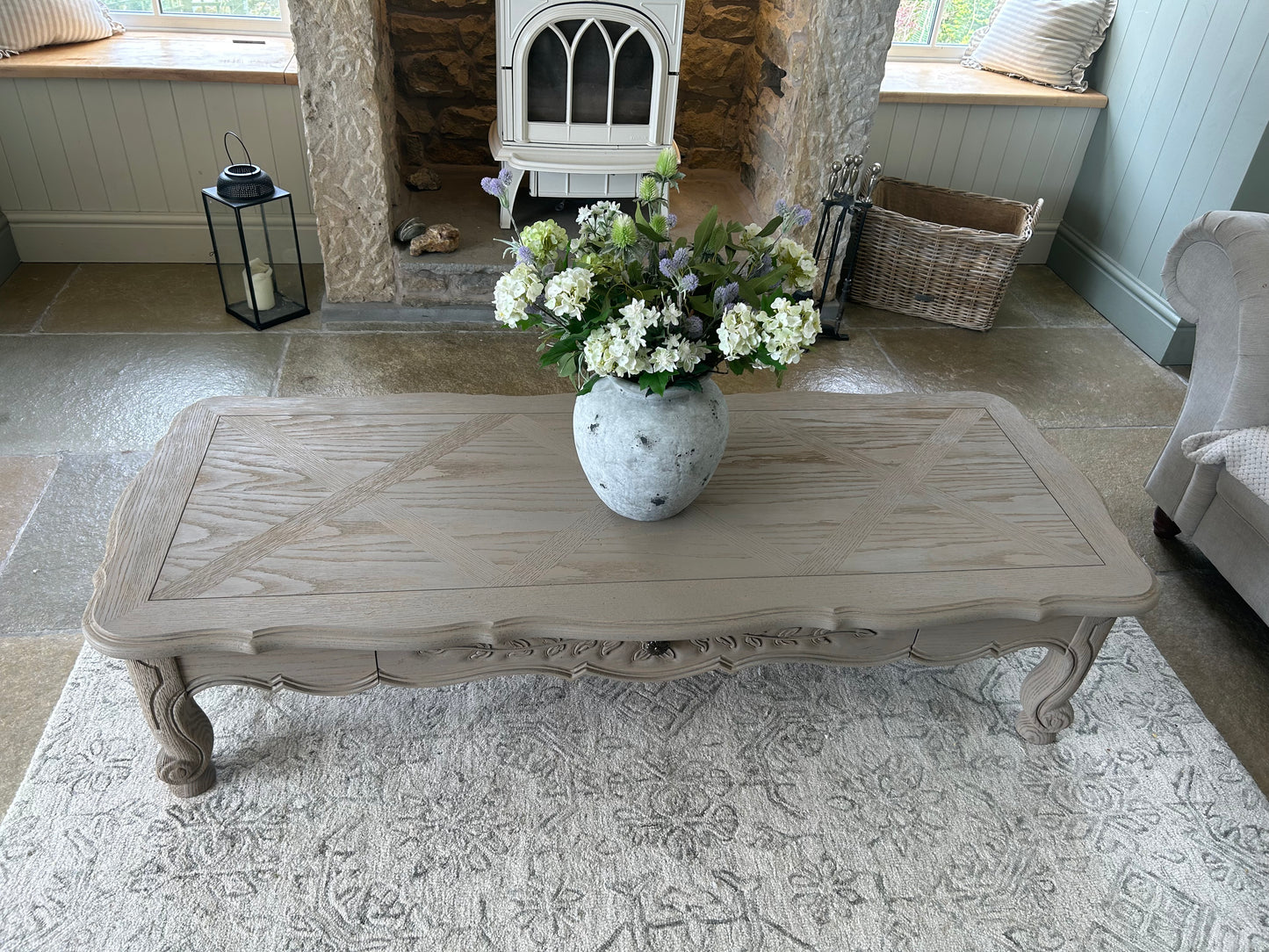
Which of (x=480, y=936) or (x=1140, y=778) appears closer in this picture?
(x=480, y=936)

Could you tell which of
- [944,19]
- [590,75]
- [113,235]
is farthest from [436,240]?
[944,19]

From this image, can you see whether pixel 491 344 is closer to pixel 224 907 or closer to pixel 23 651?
pixel 23 651

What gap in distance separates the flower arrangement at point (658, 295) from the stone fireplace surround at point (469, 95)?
63.1 inches

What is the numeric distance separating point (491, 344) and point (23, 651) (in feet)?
5.40

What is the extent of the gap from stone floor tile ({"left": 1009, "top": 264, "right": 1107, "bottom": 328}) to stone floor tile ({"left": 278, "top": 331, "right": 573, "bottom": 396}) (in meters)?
1.92

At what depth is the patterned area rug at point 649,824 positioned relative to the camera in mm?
1430

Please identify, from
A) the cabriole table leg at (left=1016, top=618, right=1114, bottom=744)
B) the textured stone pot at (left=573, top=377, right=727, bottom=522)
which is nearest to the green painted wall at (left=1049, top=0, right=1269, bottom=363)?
the cabriole table leg at (left=1016, top=618, right=1114, bottom=744)

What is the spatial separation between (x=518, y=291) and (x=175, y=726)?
912 millimetres

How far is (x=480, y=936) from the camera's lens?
1.40 metres

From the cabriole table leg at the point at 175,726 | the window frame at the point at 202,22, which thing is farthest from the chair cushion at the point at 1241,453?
the window frame at the point at 202,22

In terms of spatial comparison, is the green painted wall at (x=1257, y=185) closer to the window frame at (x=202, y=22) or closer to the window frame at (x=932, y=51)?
the window frame at (x=932, y=51)

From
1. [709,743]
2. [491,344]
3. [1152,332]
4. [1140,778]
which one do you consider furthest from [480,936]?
[1152,332]

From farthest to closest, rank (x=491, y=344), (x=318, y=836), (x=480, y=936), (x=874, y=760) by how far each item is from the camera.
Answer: (x=491, y=344)
(x=874, y=760)
(x=318, y=836)
(x=480, y=936)

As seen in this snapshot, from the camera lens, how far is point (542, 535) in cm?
154
